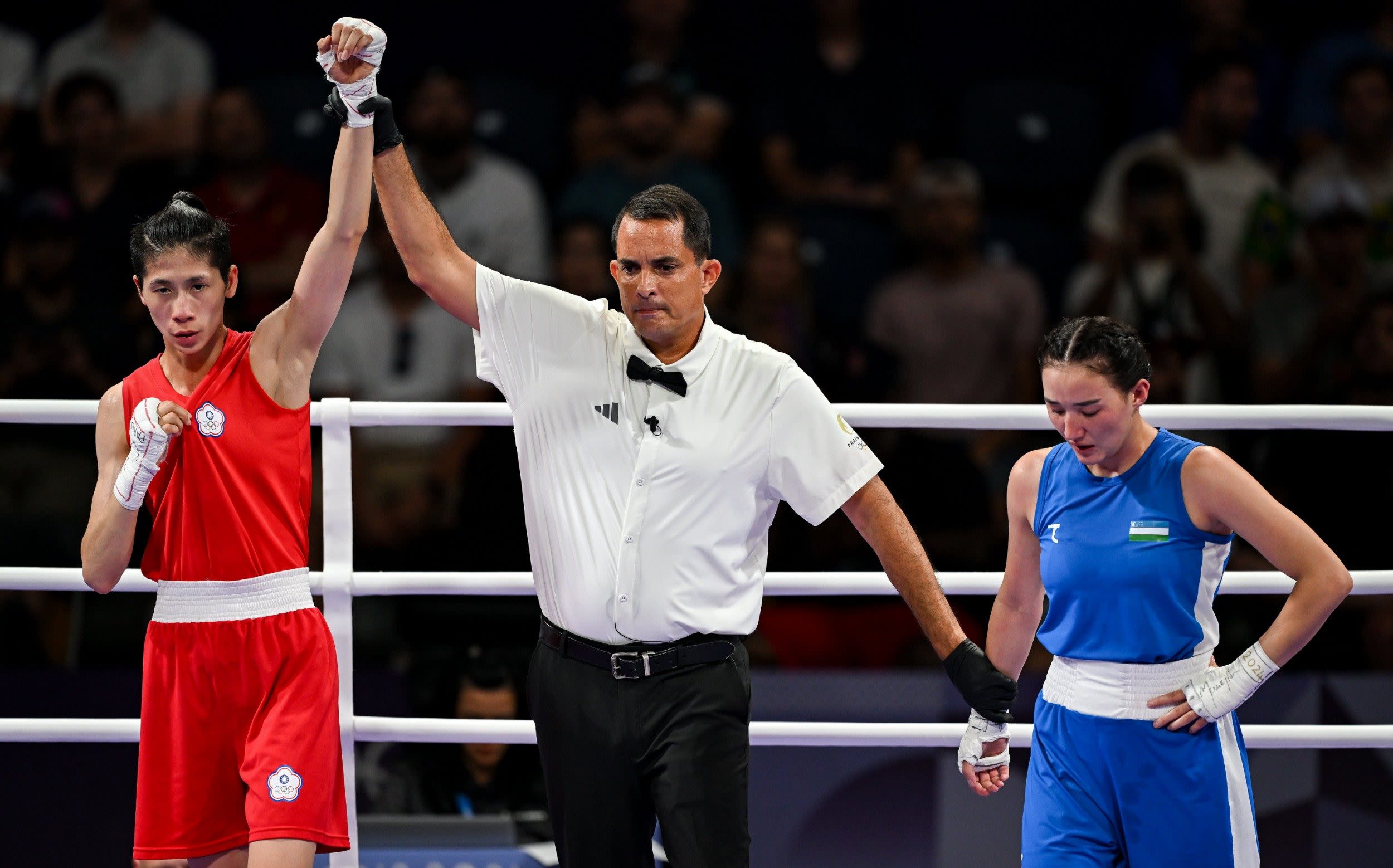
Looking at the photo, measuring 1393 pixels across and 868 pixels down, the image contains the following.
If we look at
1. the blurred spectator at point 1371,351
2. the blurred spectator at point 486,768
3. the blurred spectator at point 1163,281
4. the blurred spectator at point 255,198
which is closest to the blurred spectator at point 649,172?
the blurred spectator at point 255,198

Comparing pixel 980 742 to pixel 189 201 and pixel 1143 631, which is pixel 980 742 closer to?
pixel 1143 631

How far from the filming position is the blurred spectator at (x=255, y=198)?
19.1ft

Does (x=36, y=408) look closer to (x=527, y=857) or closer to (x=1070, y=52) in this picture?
(x=527, y=857)

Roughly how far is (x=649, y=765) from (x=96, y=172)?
454cm

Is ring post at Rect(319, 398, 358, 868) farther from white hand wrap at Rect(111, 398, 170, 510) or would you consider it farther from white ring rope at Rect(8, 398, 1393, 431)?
white hand wrap at Rect(111, 398, 170, 510)

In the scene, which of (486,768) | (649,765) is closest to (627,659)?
(649,765)

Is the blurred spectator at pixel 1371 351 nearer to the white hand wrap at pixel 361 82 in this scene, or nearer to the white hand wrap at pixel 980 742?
the white hand wrap at pixel 980 742

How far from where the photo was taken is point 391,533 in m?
5.02

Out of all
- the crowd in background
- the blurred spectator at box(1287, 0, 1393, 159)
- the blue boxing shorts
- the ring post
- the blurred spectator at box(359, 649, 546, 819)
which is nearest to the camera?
the blue boxing shorts

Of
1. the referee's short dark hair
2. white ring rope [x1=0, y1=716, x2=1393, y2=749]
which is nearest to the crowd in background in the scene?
white ring rope [x1=0, y1=716, x2=1393, y2=749]

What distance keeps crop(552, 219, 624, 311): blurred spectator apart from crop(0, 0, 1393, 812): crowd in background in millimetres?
12

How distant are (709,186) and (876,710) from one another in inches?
110

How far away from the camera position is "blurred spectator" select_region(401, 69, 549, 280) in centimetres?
588

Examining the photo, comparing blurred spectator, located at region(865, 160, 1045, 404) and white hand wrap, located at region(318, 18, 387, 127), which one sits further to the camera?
blurred spectator, located at region(865, 160, 1045, 404)
